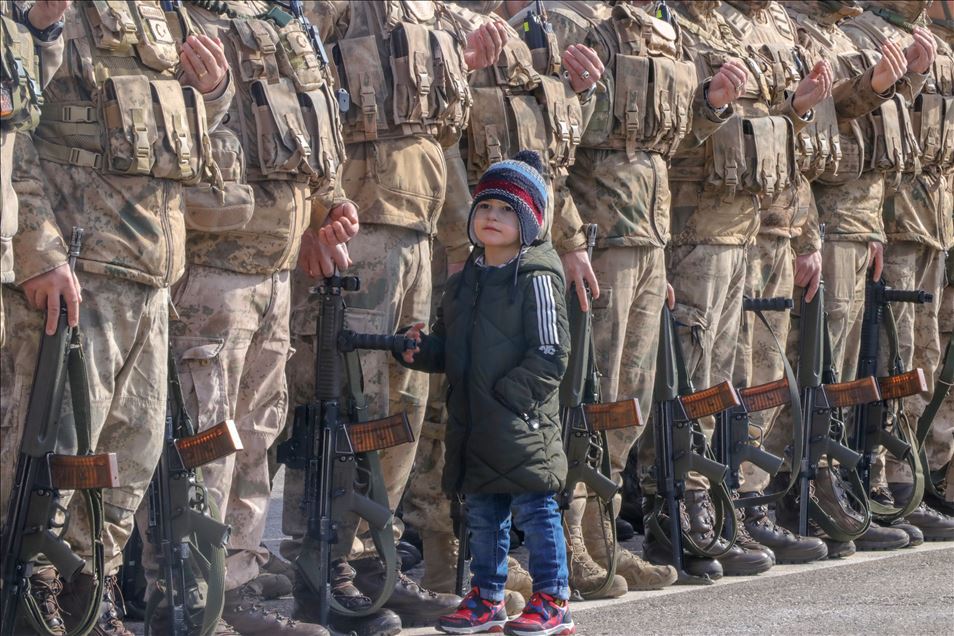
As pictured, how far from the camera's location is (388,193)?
21.3 feet

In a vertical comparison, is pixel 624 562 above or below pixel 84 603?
below

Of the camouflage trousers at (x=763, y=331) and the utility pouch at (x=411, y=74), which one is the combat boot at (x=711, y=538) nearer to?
the camouflage trousers at (x=763, y=331)

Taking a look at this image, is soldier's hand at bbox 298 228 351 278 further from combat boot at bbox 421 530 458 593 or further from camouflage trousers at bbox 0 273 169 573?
combat boot at bbox 421 530 458 593

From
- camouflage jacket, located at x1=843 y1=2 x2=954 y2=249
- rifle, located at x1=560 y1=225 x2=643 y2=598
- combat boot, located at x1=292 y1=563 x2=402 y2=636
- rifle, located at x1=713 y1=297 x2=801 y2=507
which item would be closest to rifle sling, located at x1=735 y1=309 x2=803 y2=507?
rifle, located at x1=713 y1=297 x2=801 y2=507

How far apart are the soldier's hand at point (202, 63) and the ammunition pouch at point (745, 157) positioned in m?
3.12

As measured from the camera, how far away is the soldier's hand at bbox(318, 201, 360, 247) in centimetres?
623

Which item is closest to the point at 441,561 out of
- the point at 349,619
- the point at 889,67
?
the point at 349,619

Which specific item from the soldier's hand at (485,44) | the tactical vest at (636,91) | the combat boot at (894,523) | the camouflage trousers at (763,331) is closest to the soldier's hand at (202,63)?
the soldier's hand at (485,44)

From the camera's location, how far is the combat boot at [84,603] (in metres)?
5.40

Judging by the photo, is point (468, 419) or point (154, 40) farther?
point (468, 419)

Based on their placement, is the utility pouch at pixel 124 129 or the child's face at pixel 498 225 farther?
the child's face at pixel 498 225

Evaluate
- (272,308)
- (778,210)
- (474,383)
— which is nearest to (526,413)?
(474,383)

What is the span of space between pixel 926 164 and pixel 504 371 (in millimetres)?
4657

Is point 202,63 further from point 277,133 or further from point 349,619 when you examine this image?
point 349,619
